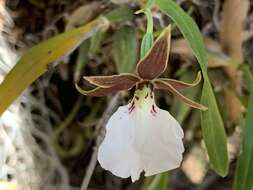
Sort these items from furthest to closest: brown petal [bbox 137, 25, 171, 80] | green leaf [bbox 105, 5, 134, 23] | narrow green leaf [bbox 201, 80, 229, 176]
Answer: green leaf [bbox 105, 5, 134, 23]
narrow green leaf [bbox 201, 80, 229, 176]
brown petal [bbox 137, 25, 171, 80]

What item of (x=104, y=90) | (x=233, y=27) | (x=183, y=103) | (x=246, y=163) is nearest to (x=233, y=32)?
(x=233, y=27)

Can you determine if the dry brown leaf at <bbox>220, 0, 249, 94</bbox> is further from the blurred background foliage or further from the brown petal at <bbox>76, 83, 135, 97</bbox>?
the brown petal at <bbox>76, 83, 135, 97</bbox>

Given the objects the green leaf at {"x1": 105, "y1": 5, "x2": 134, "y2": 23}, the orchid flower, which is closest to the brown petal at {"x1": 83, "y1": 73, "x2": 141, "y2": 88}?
the orchid flower

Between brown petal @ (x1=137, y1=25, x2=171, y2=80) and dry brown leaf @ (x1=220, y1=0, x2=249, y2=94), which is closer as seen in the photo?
brown petal @ (x1=137, y1=25, x2=171, y2=80)

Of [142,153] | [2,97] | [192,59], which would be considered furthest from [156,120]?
[192,59]

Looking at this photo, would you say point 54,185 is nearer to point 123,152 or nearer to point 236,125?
point 236,125

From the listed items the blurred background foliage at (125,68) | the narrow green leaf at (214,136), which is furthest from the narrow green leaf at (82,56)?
the narrow green leaf at (214,136)
